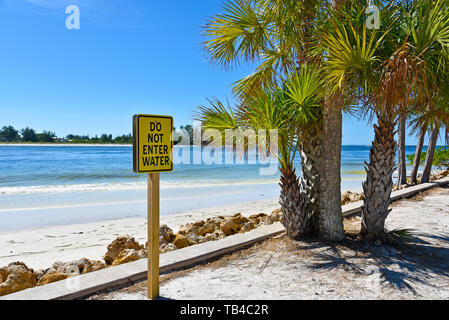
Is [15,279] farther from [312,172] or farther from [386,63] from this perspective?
[386,63]

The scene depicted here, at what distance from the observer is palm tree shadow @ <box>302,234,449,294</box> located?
3453 millimetres

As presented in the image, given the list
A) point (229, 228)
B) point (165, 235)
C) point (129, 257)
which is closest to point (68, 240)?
point (165, 235)

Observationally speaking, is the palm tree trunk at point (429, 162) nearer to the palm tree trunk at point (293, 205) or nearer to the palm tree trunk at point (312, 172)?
the palm tree trunk at point (312, 172)

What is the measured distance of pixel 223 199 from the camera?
498 inches

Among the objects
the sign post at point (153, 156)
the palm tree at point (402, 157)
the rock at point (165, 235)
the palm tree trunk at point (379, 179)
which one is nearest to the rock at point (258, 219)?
the rock at point (165, 235)

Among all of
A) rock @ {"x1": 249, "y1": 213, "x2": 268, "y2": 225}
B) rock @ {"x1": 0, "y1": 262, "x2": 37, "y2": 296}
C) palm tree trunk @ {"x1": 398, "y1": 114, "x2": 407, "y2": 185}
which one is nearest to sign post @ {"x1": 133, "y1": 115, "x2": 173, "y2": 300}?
rock @ {"x1": 0, "y1": 262, "x2": 37, "y2": 296}

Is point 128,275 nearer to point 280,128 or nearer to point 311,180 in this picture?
point 280,128

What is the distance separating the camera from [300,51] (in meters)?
4.56

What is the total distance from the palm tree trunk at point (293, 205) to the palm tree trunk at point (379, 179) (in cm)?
88

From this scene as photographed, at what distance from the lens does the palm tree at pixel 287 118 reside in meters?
3.90

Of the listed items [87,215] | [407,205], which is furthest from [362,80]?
[87,215]

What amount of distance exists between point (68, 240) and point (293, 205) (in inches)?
187

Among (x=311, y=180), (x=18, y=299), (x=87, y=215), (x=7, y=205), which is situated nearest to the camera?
(x=18, y=299)

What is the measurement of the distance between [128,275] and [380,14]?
422cm
